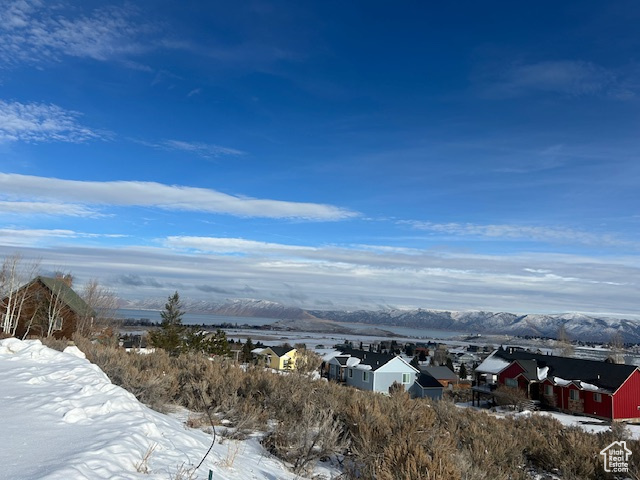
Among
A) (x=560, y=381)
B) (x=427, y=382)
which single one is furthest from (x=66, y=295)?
(x=560, y=381)

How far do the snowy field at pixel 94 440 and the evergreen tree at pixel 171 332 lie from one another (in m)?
18.4

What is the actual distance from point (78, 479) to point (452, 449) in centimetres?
584

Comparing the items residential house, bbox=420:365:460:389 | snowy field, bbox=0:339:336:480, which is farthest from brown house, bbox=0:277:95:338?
residential house, bbox=420:365:460:389

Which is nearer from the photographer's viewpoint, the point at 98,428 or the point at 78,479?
the point at 78,479

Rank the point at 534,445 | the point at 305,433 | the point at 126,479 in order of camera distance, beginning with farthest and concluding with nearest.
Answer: the point at 534,445, the point at 305,433, the point at 126,479

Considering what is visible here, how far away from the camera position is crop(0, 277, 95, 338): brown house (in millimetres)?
35250

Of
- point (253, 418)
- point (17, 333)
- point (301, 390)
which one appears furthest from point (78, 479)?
point (17, 333)

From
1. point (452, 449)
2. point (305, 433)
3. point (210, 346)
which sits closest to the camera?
point (452, 449)

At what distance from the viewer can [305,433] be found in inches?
324

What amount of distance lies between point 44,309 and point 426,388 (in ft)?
119

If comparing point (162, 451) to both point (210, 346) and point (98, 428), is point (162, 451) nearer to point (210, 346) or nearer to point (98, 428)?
point (98, 428)

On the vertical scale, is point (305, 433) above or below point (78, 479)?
below

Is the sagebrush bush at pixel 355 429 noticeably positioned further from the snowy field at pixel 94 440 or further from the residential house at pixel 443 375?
the residential house at pixel 443 375

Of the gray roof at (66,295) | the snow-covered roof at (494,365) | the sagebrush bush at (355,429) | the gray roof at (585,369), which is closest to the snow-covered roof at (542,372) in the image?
the gray roof at (585,369)
